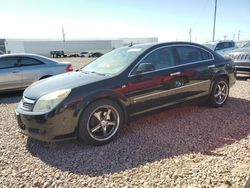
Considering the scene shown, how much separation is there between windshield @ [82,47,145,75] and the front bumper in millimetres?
1126

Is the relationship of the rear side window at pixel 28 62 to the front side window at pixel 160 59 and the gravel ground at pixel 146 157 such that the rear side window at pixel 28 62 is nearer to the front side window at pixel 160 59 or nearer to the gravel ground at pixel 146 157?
the gravel ground at pixel 146 157

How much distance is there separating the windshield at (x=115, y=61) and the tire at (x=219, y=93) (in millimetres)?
2005

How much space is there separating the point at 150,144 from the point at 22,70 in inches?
213

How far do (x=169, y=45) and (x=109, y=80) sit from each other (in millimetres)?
1571

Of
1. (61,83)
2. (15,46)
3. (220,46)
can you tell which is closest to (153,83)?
(61,83)

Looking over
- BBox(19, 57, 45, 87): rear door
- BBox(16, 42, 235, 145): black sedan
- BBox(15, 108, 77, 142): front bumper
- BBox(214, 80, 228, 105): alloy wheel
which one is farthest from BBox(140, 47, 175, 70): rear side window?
BBox(19, 57, 45, 87): rear door

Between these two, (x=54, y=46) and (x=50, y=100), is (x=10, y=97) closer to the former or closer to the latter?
(x=50, y=100)

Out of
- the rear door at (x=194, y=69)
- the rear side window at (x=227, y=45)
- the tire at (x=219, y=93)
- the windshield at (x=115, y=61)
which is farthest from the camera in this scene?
the rear side window at (x=227, y=45)

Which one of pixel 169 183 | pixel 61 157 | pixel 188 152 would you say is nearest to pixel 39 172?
pixel 61 157

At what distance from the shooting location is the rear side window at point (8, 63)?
7.68 m

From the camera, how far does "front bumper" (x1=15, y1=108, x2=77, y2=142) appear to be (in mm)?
3621

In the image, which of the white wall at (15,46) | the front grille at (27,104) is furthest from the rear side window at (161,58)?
the white wall at (15,46)

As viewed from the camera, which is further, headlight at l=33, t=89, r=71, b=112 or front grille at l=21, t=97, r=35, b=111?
front grille at l=21, t=97, r=35, b=111

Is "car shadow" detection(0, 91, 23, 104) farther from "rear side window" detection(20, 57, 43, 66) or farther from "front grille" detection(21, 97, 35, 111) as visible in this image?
"front grille" detection(21, 97, 35, 111)
